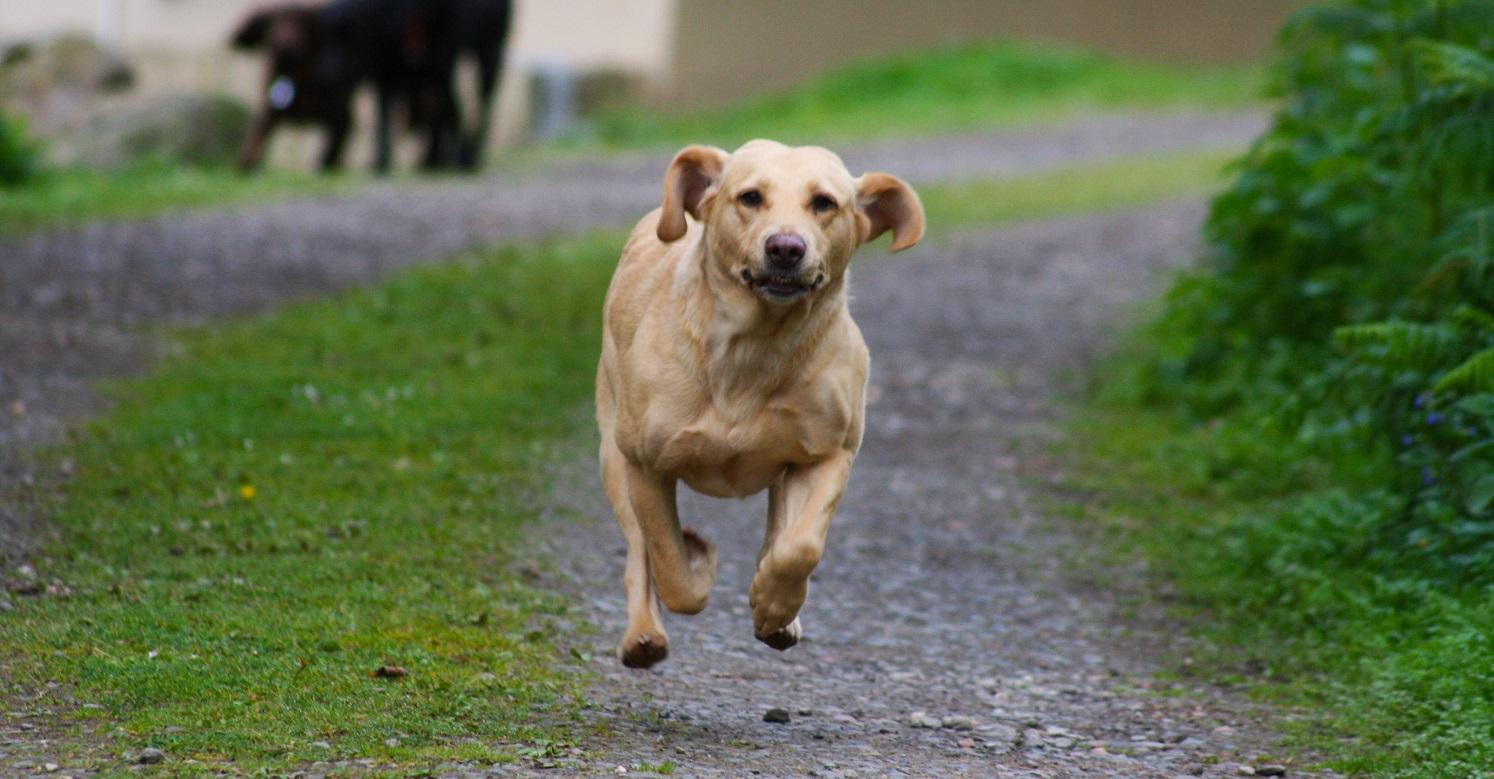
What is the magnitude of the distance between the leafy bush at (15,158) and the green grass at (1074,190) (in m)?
7.24

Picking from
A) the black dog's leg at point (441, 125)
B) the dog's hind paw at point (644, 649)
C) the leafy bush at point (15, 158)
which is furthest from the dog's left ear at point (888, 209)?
the black dog's leg at point (441, 125)

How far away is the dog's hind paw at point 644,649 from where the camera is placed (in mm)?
5055

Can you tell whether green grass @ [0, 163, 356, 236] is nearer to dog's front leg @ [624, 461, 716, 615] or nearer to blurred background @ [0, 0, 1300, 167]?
blurred background @ [0, 0, 1300, 167]

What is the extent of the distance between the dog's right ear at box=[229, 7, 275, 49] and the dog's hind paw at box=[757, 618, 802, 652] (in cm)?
1408

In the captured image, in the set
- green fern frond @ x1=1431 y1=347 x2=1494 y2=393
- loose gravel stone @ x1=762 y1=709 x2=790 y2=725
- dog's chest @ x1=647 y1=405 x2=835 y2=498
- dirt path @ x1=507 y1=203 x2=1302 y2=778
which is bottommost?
dirt path @ x1=507 y1=203 x2=1302 y2=778

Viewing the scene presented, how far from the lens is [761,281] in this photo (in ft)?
15.7

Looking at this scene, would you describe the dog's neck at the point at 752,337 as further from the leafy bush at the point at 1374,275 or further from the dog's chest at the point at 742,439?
the leafy bush at the point at 1374,275

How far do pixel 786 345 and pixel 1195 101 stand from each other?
2071 centimetres

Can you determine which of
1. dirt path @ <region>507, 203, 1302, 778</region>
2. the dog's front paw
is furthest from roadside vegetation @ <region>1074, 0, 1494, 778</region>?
the dog's front paw

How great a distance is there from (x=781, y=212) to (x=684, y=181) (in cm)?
44

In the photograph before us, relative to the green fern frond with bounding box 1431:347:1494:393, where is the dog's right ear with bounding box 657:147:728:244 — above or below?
above

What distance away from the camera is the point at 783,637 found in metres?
5.21

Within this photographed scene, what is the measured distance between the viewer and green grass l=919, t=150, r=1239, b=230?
1666 cm

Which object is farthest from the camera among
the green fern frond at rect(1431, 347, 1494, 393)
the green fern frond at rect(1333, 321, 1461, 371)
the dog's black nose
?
the green fern frond at rect(1333, 321, 1461, 371)
